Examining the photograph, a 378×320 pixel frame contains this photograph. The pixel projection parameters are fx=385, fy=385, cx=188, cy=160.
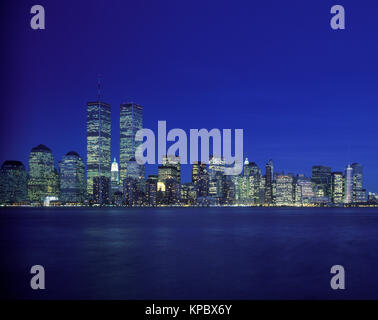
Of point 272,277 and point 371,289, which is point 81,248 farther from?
point 371,289

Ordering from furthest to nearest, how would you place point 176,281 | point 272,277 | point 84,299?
point 272,277 → point 176,281 → point 84,299

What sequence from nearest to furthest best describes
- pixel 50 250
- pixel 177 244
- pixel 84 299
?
pixel 84 299, pixel 50 250, pixel 177 244

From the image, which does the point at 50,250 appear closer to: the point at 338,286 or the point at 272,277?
the point at 272,277

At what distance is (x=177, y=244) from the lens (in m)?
50.4

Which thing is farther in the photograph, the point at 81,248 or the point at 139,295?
the point at 81,248

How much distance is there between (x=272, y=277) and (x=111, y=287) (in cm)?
1196
